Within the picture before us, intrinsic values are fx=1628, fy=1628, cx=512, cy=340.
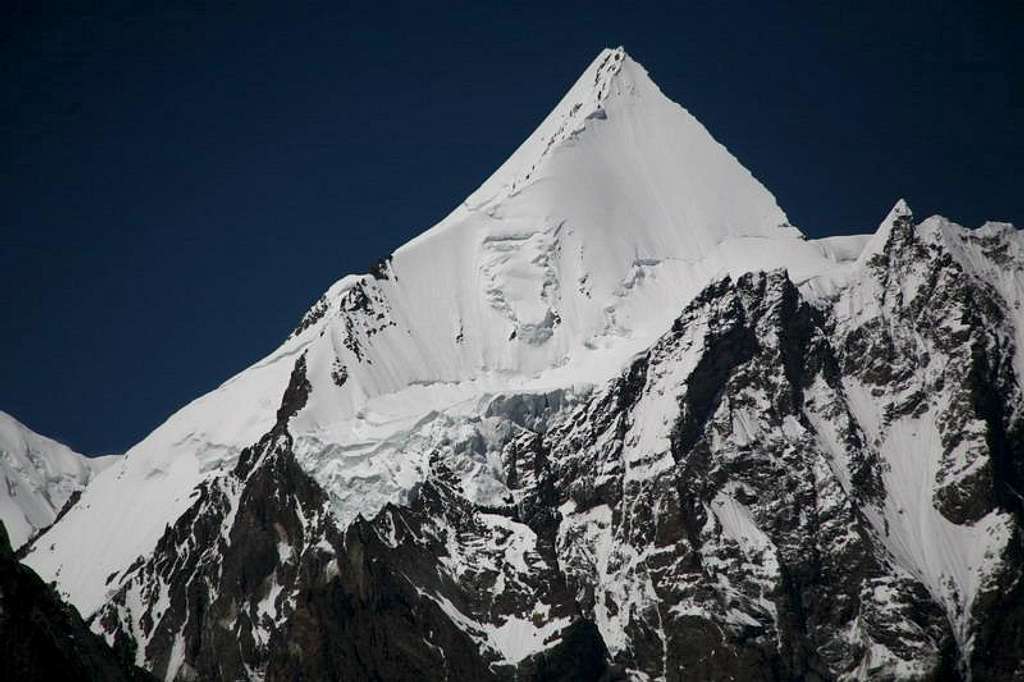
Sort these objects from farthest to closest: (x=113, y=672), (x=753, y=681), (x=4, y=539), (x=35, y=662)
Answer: (x=753, y=681), (x=113, y=672), (x=4, y=539), (x=35, y=662)

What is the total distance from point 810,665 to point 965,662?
18.8 meters

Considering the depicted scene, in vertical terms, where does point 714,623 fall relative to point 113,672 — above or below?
above

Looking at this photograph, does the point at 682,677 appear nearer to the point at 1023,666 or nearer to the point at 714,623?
the point at 714,623

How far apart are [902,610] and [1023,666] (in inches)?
629

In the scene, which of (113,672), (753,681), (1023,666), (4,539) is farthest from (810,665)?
(4,539)

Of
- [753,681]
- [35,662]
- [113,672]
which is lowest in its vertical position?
[35,662]

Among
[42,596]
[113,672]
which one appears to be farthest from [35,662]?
[113,672]

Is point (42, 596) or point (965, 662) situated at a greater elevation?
point (965, 662)

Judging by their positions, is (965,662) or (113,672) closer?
(113,672)

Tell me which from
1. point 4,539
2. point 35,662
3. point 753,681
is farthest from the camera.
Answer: point 753,681

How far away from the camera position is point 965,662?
7810 inches

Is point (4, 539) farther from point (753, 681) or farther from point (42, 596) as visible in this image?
point (753, 681)

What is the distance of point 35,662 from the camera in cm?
5953

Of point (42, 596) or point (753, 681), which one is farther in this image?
point (753, 681)
